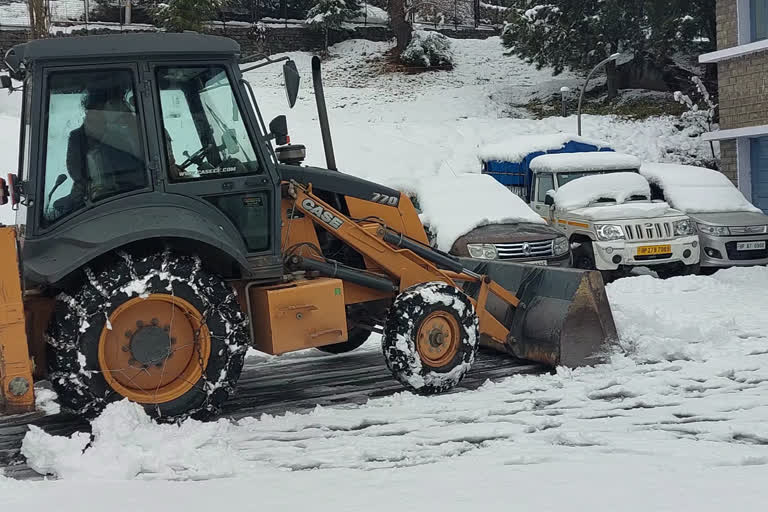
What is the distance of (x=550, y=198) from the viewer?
14.2m

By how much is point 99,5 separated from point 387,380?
28307mm

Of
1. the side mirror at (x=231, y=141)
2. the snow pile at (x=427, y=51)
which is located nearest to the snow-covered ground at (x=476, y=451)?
the side mirror at (x=231, y=141)

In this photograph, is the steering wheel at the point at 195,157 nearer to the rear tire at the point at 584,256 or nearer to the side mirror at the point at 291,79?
the side mirror at the point at 291,79

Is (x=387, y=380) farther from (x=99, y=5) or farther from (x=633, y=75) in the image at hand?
(x=99, y=5)

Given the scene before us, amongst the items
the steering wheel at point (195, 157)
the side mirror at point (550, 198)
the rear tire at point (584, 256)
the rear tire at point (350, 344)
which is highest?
the steering wheel at point (195, 157)

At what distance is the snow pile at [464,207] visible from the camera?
12.2 meters

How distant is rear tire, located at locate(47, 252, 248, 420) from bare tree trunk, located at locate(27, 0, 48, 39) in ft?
57.7

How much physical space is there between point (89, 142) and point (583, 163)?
391 inches

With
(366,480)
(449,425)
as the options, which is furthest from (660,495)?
(449,425)

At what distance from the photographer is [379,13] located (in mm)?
Answer: 37812

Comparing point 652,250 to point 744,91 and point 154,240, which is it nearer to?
point 744,91

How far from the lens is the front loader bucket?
7750mm

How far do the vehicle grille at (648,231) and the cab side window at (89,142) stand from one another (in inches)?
339

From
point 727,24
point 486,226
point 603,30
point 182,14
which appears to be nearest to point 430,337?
point 486,226
